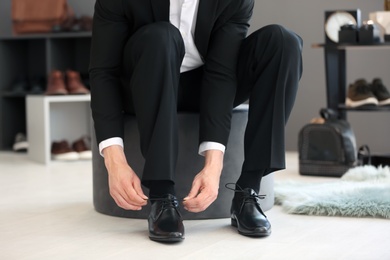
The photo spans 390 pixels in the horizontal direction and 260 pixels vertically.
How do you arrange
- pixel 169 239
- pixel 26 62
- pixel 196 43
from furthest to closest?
pixel 26 62 → pixel 196 43 → pixel 169 239

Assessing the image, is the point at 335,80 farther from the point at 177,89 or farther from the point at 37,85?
the point at 37,85

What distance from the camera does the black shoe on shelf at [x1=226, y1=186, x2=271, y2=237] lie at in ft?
6.16

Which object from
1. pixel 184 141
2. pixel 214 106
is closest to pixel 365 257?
pixel 214 106

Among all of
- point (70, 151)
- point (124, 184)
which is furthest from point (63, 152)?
point (124, 184)

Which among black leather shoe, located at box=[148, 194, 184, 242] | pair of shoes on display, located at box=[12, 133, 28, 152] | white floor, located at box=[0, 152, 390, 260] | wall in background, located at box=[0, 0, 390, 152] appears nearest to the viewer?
white floor, located at box=[0, 152, 390, 260]

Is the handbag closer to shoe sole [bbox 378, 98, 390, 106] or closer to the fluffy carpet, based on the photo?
shoe sole [bbox 378, 98, 390, 106]

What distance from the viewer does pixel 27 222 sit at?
7.06ft

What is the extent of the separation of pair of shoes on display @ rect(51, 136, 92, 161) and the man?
1931 mm

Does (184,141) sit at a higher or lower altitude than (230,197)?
higher

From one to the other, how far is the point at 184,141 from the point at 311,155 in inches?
46.7

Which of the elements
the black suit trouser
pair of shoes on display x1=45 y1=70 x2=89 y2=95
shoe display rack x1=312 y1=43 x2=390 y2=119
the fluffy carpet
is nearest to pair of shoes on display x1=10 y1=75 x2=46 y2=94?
pair of shoes on display x1=45 y1=70 x2=89 y2=95

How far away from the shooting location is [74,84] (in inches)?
165

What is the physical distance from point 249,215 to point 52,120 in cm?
242

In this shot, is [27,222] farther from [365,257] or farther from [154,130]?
[365,257]
